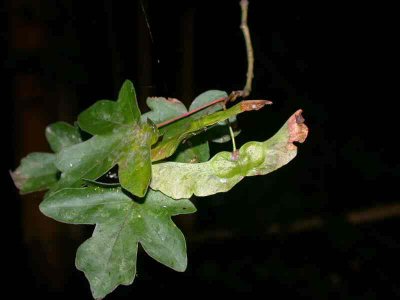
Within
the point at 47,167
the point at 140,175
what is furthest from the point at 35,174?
the point at 140,175

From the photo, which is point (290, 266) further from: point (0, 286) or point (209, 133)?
point (209, 133)

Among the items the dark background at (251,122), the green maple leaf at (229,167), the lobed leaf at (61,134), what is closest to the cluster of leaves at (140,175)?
the green maple leaf at (229,167)

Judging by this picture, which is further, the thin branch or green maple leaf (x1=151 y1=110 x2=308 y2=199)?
the thin branch

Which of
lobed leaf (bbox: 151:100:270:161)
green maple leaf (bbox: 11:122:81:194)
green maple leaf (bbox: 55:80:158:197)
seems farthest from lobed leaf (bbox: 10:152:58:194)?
lobed leaf (bbox: 151:100:270:161)

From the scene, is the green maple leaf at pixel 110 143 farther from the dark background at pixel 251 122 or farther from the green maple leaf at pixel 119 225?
the dark background at pixel 251 122

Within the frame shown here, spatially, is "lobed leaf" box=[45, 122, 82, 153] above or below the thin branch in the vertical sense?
below

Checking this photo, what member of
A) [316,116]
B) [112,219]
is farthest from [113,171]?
[316,116]

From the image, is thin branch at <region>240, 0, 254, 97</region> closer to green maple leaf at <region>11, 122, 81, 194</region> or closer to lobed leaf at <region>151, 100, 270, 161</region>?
lobed leaf at <region>151, 100, 270, 161</region>
